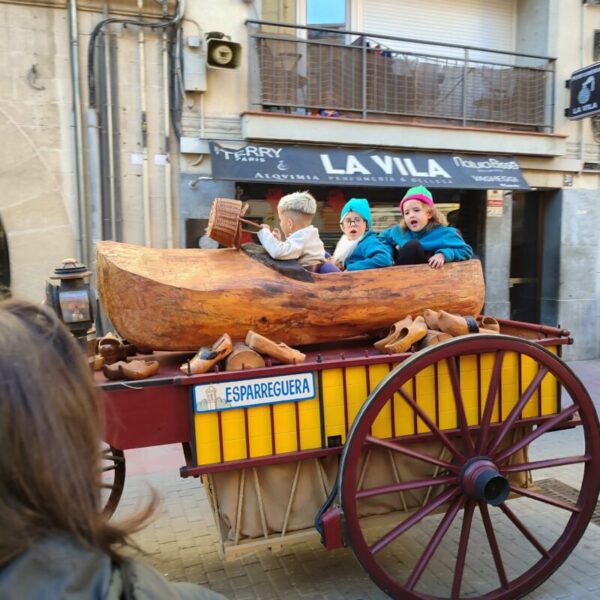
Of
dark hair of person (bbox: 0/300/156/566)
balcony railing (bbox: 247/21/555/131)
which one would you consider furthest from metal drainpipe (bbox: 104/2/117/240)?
dark hair of person (bbox: 0/300/156/566)

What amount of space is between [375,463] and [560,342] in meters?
1.15

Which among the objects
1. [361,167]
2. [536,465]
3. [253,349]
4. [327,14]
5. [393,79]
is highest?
[327,14]

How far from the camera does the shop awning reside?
6.42 metres

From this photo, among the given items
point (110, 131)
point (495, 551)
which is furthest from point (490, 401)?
point (110, 131)

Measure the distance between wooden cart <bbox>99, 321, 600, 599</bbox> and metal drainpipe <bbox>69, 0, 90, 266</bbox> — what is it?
382 cm

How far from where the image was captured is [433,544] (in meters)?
2.53

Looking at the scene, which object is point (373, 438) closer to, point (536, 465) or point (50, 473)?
point (536, 465)

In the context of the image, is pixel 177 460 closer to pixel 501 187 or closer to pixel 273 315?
pixel 273 315

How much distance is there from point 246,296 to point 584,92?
720cm

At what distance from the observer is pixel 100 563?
2.78 feet

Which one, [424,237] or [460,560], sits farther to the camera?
[424,237]

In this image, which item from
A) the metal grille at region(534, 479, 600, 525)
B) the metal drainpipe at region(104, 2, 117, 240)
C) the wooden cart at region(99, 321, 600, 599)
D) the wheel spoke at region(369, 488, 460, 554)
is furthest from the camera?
the metal drainpipe at region(104, 2, 117, 240)

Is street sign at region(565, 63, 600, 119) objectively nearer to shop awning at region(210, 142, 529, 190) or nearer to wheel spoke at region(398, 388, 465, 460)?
shop awning at region(210, 142, 529, 190)

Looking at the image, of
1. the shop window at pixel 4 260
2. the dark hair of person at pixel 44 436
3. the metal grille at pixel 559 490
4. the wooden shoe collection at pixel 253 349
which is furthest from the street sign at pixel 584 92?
the dark hair of person at pixel 44 436
